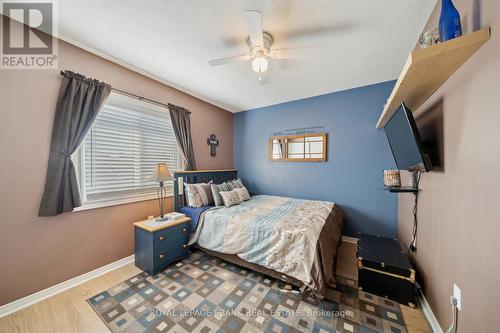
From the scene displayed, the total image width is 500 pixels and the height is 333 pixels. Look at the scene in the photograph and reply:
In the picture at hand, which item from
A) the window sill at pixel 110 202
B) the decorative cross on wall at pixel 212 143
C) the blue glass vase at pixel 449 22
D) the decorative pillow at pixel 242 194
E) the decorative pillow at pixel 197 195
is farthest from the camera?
the decorative cross on wall at pixel 212 143

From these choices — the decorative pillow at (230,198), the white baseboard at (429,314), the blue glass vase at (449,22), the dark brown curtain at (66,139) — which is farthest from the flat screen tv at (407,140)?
the dark brown curtain at (66,139)

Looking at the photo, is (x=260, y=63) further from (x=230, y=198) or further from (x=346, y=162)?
(x=346, y=162)

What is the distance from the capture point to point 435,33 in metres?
1.10

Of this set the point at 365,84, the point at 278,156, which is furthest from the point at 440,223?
the point at 278,156

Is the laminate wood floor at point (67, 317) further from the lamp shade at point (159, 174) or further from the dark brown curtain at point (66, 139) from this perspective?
the lamp shade at point (159, 174)

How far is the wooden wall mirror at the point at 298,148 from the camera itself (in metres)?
3.27

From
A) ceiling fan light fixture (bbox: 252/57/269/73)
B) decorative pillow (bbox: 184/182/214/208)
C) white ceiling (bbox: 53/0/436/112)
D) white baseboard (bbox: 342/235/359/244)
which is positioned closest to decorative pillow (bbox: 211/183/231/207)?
decorative pillow (bbox: 184/182/214/208)

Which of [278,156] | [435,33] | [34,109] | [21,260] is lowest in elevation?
[21,260]

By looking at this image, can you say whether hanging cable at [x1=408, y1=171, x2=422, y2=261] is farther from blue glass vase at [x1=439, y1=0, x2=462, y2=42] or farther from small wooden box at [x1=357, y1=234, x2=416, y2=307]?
blue glass vase at [x1=439, y1=0, x2=462, y2=42]

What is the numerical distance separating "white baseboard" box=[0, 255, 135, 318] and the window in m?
0.78

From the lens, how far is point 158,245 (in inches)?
83.5

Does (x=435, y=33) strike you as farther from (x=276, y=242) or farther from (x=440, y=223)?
(x=276, y=242)

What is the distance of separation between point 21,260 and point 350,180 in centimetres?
416

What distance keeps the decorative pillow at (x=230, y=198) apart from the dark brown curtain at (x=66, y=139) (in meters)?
1.73
